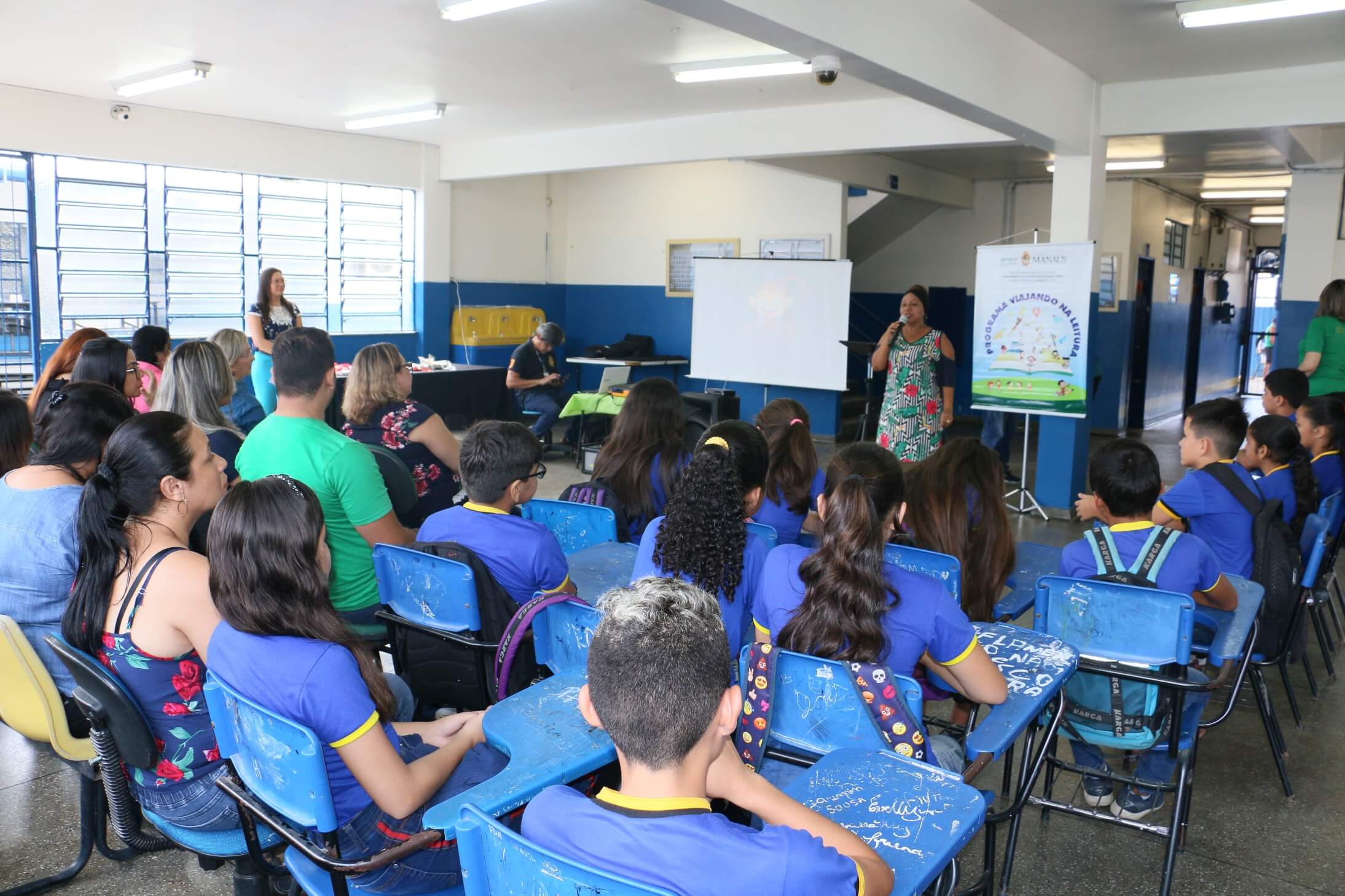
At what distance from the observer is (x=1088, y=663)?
2371mm

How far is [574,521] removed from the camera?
3.35 metres

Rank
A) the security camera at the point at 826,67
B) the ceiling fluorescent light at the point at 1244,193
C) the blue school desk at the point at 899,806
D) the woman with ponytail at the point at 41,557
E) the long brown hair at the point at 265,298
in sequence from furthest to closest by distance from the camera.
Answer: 1. the ceiling fluorescent light at the point at 1244,193
2. the long brown hair at the point at 265,298
3. the security camera at the point at 826,67
4. the woman with ponytail at the point at 41,557
5. the blue school desk at the point at 899,806

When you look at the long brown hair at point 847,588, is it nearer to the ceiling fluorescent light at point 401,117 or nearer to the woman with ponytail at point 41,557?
the woman with ponytail at point 41,557

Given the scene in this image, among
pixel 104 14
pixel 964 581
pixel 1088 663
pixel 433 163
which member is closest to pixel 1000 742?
pixel 1088 663

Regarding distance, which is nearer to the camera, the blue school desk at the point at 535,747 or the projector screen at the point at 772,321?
the blue school desk at the point at 535,747

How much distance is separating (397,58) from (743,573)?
5326 millimetres

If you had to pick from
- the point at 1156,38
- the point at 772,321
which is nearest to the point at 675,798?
the point at 1156,38

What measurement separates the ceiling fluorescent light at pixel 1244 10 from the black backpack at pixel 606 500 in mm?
3703

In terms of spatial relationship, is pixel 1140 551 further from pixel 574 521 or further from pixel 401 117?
pixel 401 117

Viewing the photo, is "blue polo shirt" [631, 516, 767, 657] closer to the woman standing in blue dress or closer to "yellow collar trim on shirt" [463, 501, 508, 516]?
"yellow collar trim on shirt" [463, 501, 508, 516]

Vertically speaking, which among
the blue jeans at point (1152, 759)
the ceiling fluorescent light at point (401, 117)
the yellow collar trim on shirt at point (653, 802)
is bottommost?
the blue jeans at point (1152, 759)

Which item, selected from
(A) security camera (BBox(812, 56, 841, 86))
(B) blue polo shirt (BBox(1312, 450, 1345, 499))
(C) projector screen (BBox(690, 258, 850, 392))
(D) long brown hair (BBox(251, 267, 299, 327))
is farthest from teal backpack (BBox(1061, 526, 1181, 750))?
(C) projector screen (BBox(690, 258, 850, 392))

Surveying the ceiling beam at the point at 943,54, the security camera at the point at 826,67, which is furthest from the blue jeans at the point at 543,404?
the security camera at the point at 826,67

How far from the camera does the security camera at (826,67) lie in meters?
4.42
